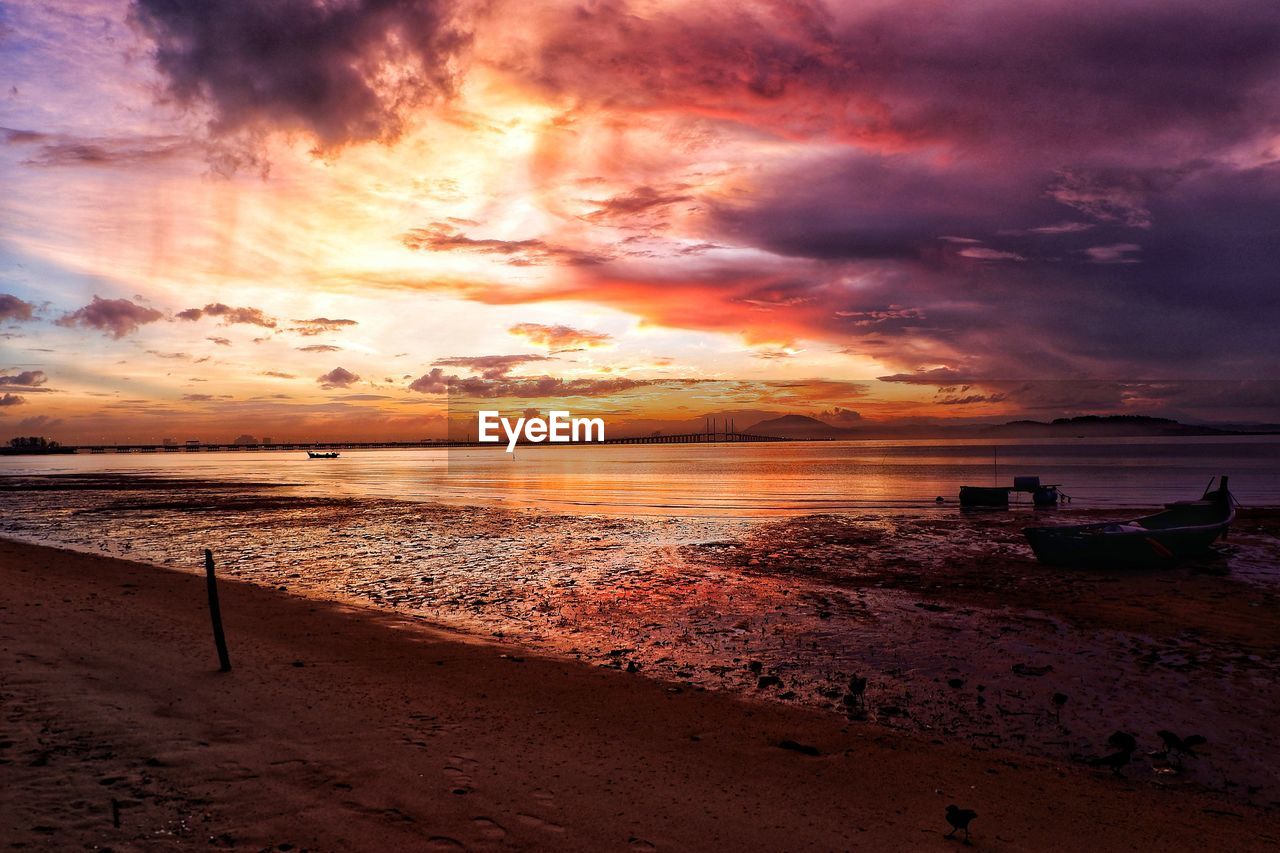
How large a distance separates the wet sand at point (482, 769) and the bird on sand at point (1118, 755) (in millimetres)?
252

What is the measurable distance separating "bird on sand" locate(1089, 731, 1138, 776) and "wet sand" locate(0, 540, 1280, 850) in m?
0.25

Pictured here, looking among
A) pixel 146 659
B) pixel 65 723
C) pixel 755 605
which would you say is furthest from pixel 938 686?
pixel 146 659

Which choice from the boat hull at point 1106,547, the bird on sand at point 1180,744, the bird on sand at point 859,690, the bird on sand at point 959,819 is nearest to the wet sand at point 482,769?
the bird on sand at point 959,819

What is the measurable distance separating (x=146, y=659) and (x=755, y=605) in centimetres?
1314

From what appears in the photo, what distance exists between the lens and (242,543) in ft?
97.6

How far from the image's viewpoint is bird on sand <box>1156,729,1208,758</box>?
29.6 feet

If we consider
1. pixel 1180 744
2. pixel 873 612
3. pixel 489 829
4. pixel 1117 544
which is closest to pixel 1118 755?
pixel 1180 744

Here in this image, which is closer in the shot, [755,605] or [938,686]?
[938,686]

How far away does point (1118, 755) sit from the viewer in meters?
8.70

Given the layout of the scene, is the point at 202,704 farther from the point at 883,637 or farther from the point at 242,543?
the point at 242,543

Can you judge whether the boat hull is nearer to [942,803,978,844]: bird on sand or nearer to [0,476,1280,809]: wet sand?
[0,476,1280,809]: wet sand

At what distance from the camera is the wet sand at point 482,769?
6.72 metres

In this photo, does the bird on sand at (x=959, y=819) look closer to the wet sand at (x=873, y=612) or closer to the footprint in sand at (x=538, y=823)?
the wet sand at (x=873, y=612)

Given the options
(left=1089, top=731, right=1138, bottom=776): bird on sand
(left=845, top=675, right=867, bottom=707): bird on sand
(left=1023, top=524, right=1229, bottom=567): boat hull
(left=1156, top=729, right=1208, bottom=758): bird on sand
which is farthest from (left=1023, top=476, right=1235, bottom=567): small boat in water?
(left=1089, top=731, right=1138, bottom=776): bird on sand
